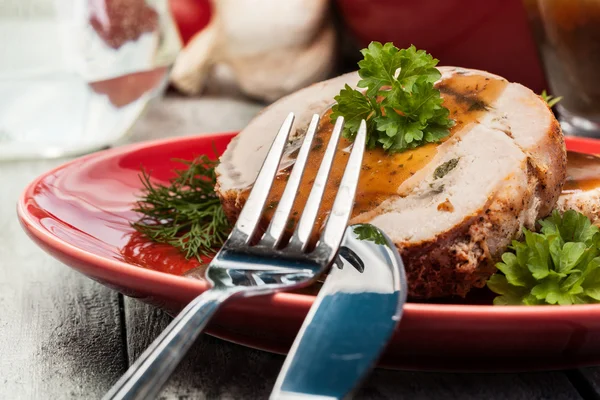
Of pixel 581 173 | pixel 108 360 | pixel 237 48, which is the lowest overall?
pixel 237 48

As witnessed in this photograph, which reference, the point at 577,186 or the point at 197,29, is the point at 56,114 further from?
the point at 577,186

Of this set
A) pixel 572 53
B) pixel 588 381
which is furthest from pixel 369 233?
pixel 572 53

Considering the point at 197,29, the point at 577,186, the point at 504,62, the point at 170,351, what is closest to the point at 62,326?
the point at 170,351

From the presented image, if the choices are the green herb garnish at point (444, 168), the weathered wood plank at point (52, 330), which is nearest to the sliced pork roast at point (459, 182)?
the green herb garnish at point (444, 168)

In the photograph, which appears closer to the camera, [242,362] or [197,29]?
[242,362]

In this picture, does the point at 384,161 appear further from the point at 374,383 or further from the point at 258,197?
the point at 374,383

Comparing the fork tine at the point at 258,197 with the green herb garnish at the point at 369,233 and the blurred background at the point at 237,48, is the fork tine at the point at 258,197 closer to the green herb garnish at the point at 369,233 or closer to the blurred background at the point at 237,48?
the green herb garnish at the point at 369,233
